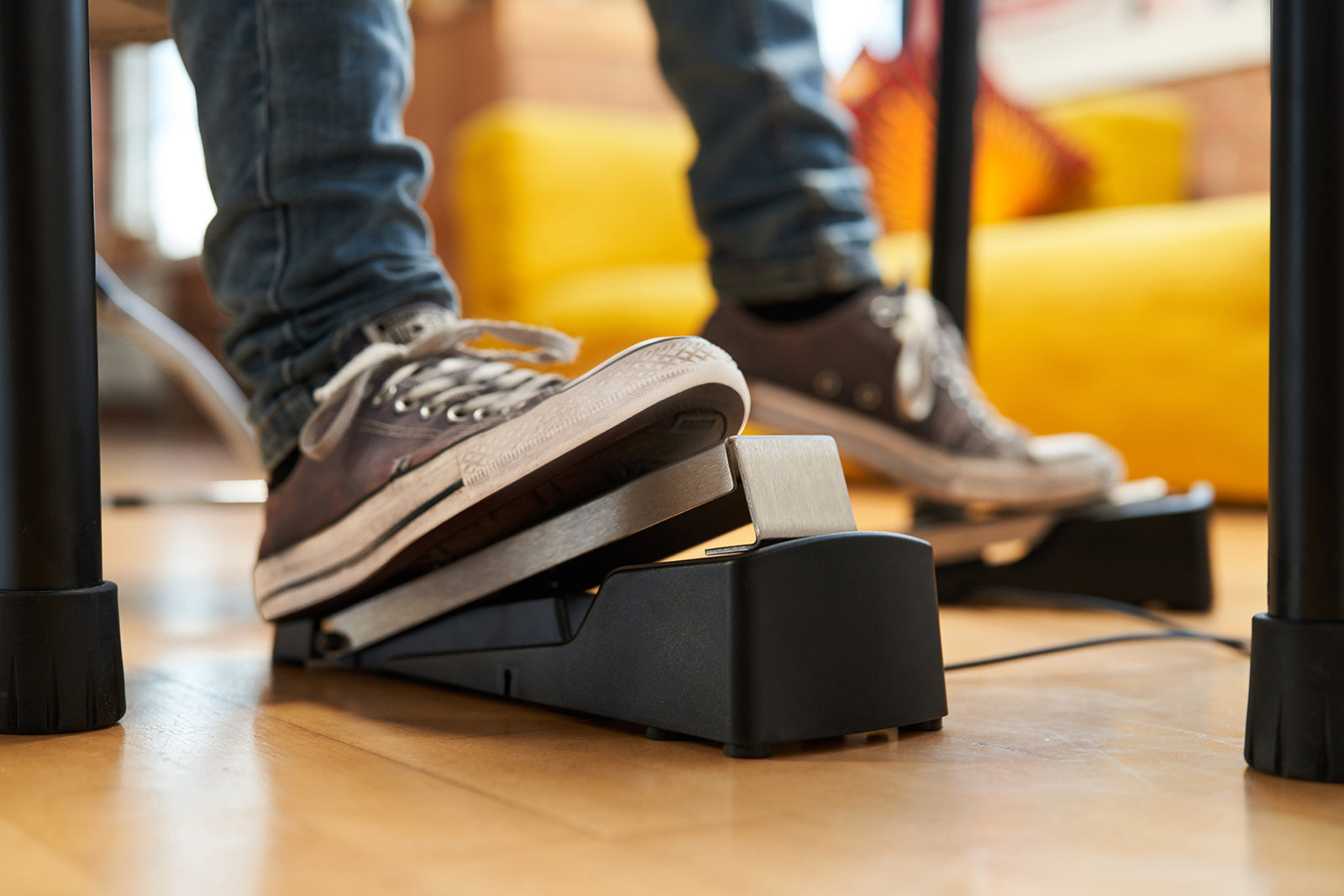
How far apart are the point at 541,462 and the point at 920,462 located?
0.47 m

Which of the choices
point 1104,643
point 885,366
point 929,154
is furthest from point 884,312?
point 929,154

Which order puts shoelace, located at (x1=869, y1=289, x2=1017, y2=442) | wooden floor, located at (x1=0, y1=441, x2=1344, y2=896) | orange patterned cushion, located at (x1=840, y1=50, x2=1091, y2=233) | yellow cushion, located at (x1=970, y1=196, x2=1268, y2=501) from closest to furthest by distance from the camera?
wooden floor, located at (x1=0, y1=441, x2=1344, y2=896), shoelace, located at (x1=869, y1=289, x2=1017, y2=442), yellow cushion, located at (x1=970, y1=196, x2=1268, y2=501), orange patterned cushion, located at (x1=840, y1=50, x2=1091, y2=233)

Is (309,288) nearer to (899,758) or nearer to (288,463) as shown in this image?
(288,463)

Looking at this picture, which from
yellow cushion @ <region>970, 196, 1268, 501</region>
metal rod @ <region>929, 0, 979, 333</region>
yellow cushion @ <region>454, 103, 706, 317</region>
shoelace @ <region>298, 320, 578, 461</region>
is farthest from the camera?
yellow cushion @ <region>454, 103, 706, 317</region>

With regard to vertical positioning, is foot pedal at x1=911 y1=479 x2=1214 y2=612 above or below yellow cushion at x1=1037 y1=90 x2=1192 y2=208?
below

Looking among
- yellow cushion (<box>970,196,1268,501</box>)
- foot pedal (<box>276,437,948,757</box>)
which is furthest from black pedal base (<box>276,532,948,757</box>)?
yellow cushion (<box>970,196,1268,501</box>)

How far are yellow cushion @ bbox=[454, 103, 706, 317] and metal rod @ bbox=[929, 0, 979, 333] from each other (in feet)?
4.53

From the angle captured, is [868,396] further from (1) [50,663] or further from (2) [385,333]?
(1) [50,663]

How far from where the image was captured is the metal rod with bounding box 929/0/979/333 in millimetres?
1109

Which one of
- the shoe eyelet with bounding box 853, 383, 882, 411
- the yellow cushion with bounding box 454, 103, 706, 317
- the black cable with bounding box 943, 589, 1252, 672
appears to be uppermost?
the yellow cushion with bounding box 454, 103, 706, 317

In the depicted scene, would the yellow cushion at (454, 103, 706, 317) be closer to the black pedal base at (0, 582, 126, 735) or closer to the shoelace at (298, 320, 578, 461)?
the shoelace at (298, 320, 578, 461)

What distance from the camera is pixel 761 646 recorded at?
18.9 inches

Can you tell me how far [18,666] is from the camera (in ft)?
1.73

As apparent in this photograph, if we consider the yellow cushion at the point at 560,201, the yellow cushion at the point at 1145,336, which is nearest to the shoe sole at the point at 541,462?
the yellow cushion at the point at 1145,336
